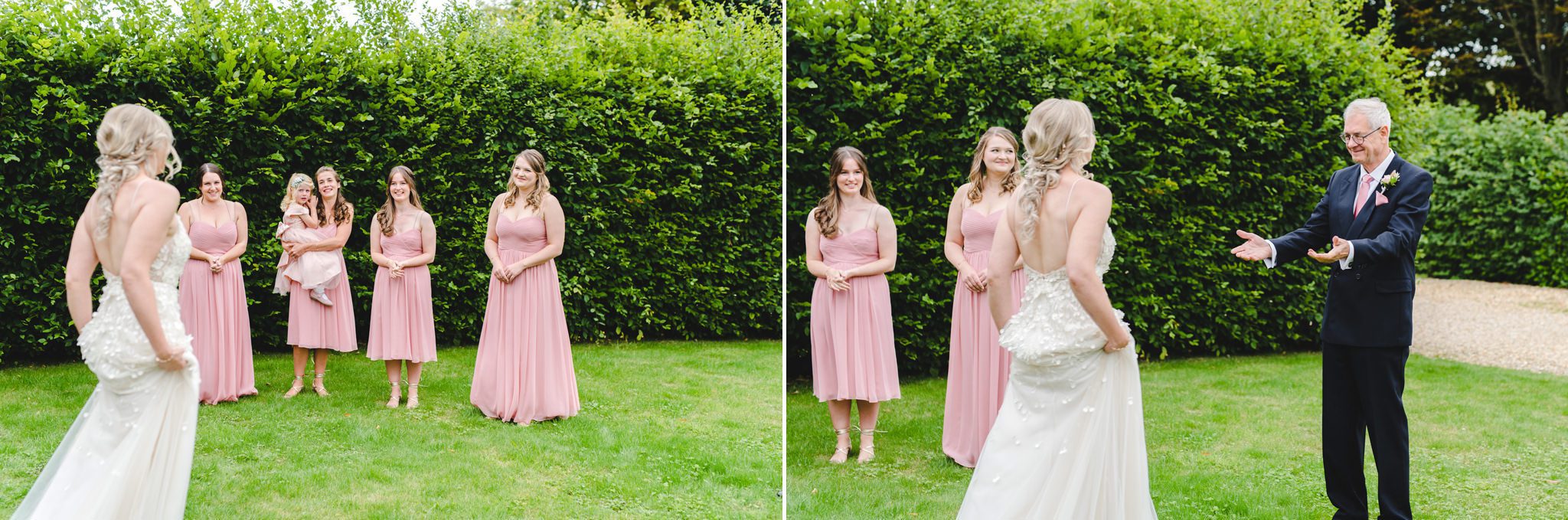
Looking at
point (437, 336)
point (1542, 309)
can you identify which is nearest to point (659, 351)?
point (437, 336)

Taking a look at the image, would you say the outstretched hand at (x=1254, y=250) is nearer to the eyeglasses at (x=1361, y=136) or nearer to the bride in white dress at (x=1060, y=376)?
the eyeglasses at (x=1361, y=136)

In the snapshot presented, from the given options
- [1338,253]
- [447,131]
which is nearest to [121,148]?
[1338,253]

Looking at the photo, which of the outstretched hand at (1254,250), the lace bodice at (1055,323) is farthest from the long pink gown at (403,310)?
the outstretched hand at (1254,250)

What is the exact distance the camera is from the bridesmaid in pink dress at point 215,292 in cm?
674

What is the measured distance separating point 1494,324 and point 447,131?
1206 centimetres

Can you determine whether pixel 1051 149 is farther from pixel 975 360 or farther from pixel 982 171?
pixel 975 360

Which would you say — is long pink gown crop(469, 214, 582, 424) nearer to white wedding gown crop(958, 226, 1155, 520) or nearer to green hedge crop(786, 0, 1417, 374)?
green hedge crop(786, 0, 1417, 374)

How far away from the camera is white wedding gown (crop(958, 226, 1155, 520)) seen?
3.56m

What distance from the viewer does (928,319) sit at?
7.63m

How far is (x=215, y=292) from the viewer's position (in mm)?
6812

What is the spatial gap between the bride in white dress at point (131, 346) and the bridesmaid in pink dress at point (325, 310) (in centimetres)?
342

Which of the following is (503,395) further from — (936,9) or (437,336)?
(936,9)

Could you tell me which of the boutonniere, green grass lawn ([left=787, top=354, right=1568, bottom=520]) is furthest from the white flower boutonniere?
green grass lawn ([left=787, top=354, right=1568, bottom=520])

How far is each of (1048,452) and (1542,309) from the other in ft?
43.7
